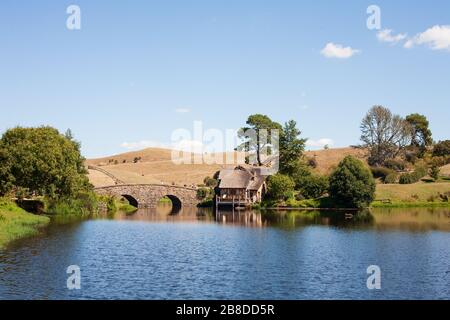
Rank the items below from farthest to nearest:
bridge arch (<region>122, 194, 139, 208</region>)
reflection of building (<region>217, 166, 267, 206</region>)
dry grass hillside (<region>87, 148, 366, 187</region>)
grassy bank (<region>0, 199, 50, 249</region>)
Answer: dry grass hillside (<region>87, 148, 366, 187</region>) → reflection of building (<region>217, 166, 267, 206</region>) → bridge arch (<region>122, 194, 139, 208</region>) → grassy bank (<region>0, 199, 50, 249</region>)

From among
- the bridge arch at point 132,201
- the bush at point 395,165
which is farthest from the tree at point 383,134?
the bridge arch at point 132,201

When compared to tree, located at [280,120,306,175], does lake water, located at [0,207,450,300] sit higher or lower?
lower

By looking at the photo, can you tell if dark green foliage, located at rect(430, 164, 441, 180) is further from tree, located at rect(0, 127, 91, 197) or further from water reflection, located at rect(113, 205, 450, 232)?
tree, located at rect(0, 127, 91, 197)

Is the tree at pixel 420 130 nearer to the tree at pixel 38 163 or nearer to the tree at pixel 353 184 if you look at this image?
the tree at pixel 353 184

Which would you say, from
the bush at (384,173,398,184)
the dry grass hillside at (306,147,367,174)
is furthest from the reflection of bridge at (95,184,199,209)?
the dry grass hillside at (306,147,367,174)

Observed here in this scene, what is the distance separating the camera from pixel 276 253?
147 feet

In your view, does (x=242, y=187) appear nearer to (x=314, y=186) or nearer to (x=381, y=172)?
(x=314, y=186)

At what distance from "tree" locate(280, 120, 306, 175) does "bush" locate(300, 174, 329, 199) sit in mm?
5777

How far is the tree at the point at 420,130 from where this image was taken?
148 m

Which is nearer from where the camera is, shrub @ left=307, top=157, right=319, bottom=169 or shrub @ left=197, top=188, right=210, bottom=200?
shrub @ left=197, top=188, right=210, bottom=200

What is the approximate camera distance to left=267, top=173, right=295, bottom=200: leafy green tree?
340ft
